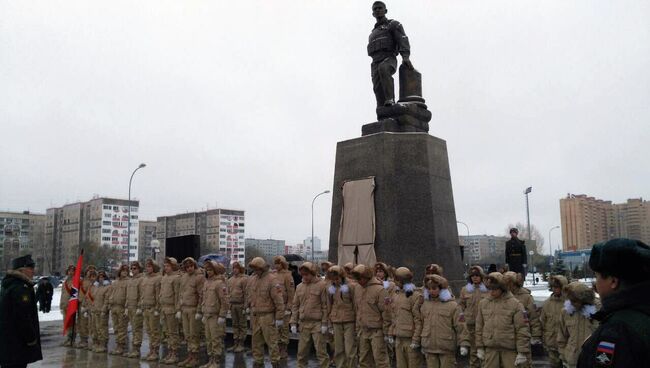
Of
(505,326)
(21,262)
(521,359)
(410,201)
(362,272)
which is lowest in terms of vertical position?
(521,359)

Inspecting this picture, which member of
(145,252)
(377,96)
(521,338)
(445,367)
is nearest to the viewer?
(521,338)

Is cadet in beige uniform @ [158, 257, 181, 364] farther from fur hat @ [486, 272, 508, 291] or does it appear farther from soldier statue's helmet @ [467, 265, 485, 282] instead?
fur hat @ [486, 272, 508, 291]

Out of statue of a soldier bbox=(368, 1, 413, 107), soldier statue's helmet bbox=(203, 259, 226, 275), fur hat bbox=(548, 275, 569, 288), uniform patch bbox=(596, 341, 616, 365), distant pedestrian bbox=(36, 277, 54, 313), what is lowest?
distant pedestrian bbox=(36, 277, 54, 313)

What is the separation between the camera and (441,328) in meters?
7.22

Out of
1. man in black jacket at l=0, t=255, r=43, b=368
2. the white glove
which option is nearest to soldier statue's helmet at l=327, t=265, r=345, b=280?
the white glove

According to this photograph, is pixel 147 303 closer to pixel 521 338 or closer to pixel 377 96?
pixel 377 96

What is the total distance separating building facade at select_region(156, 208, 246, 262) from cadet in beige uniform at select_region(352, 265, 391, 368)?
105701 millimetres

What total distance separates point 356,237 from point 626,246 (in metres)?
10.1

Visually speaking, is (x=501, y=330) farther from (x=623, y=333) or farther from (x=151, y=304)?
(x=151, y=304)

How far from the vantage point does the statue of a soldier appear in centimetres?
1292

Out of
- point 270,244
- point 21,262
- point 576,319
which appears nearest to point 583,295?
point 576,319

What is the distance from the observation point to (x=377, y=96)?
13.4m

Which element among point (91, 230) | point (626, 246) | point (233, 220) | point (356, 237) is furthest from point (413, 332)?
point (233, 220)

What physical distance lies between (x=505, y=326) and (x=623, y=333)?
5.00m
